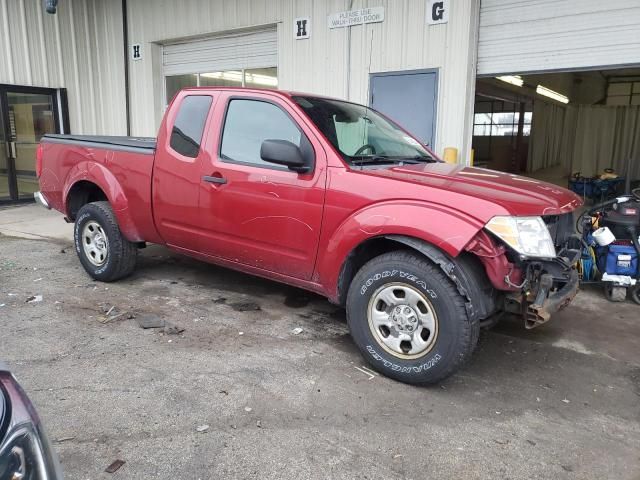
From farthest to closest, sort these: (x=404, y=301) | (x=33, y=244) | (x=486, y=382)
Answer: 1. (x=33, y=244)
2. (x=486, y=382)
3. (x=404, y=301)

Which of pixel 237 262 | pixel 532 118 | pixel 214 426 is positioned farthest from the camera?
pixel 532 118

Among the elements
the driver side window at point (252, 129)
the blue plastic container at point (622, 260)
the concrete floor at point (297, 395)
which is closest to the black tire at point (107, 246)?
the concrete floor at point (297, 395)

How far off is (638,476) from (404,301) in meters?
1.50

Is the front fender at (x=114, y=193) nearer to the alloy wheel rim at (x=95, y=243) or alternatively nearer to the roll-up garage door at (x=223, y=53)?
the alloy wheel rim at (x=95, y=243)

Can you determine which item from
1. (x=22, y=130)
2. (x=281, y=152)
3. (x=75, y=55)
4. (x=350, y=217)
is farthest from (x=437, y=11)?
(x=22, y=130)

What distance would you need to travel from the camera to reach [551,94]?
18219mm

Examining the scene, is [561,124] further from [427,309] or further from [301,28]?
[427,309]

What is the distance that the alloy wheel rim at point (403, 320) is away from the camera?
3201 millimetres

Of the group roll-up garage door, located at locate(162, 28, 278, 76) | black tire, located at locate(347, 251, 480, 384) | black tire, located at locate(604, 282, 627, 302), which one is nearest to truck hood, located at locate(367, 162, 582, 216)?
black tire, located at locate(347, 251, 480, 384)

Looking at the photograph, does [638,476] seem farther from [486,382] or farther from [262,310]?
[262,310]

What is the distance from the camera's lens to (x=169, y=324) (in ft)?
14.0

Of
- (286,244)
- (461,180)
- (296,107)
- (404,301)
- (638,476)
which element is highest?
(296,107)

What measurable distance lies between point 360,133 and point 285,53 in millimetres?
5447

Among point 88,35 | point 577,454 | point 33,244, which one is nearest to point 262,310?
point 577,454
